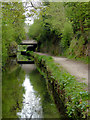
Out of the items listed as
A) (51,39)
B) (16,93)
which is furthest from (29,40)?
(16,93)

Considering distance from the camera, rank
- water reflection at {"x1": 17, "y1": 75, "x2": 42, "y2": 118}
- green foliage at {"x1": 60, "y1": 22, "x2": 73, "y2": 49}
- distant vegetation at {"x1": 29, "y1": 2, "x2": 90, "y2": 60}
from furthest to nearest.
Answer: green foliage at {"x1": 60, "y1": 22, "x2": 73, "y2": 49}
distant vegetation at {"x1": 29, "y1": 2, "x2": 90, "y2": 60}
water reflection at {"x1": 17, "y1": 75, "x2": 42, "y2": 118}

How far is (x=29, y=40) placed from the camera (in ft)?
119

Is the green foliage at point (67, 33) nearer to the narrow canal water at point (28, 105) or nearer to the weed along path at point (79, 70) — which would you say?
the weed along path at point (79, 70)

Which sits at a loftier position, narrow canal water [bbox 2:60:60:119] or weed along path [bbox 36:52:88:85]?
weed along path [bbox 36:52:88:85]

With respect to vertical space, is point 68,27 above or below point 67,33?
above

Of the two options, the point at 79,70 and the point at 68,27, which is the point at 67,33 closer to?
the point at 68,27

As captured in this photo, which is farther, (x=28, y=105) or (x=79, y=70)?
(x=79, y=70)

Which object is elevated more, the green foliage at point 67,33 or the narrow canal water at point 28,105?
the green foliage at point 67,33

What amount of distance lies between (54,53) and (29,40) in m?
16.1

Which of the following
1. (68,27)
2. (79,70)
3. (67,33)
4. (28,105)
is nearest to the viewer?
(28,105)

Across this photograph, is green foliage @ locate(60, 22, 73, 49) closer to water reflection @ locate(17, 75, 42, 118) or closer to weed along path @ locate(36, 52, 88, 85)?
weed along path @ locate(36, 52, 88, 85)

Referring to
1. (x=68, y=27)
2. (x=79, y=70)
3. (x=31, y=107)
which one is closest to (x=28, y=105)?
(x=31, y=107)

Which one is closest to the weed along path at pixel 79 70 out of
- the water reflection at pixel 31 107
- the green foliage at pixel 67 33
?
the water reflection at pixel 31 107

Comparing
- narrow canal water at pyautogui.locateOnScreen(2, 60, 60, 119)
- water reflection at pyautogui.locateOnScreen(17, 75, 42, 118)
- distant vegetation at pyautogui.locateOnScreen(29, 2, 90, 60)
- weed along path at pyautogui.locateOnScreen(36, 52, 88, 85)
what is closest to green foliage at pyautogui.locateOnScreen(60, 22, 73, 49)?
distant vegetation at pyautogui.locateOnScreen(29, 2, 90, 60)
